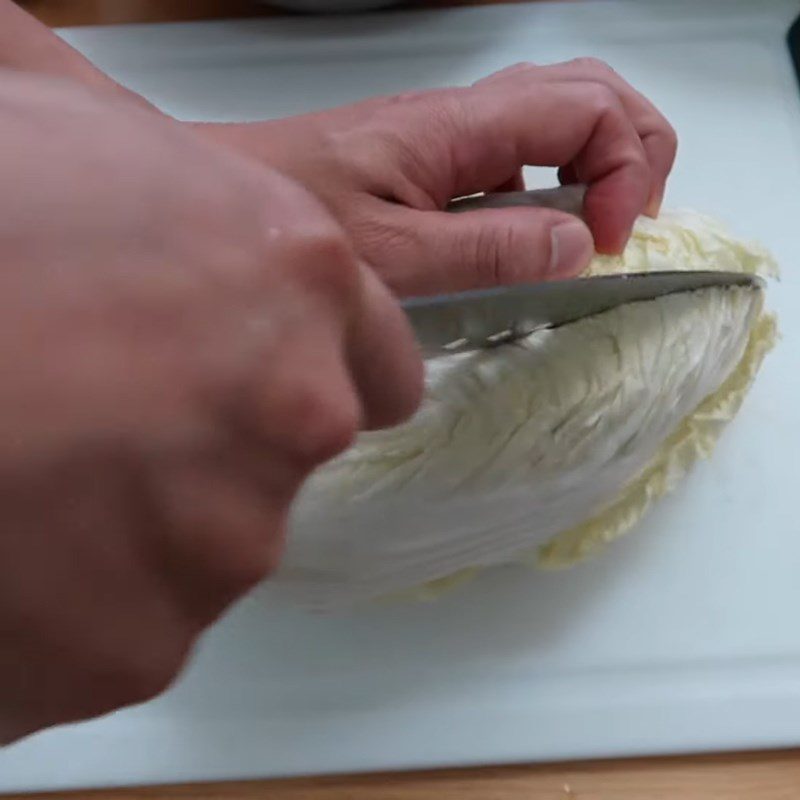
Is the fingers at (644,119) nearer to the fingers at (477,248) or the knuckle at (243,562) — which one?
the fingers at (477,248)

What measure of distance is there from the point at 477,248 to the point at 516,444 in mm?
166

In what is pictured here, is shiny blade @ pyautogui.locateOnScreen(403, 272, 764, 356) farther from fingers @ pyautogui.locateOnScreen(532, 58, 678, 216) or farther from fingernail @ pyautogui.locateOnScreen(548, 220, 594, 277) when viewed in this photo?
fingers @ pyautogui.locateOnScreen(532, 58, 678, 216)

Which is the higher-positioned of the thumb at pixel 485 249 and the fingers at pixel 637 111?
the fingers at pixel 637 111

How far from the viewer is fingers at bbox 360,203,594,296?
2.69 ft

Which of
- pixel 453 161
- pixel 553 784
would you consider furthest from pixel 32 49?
pixel 553 784

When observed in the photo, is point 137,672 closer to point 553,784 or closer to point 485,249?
point 485,249

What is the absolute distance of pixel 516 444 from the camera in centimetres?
84

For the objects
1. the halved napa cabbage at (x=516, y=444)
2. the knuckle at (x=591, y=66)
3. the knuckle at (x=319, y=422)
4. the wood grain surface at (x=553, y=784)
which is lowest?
the wood grain surface at (x=553, y=784)

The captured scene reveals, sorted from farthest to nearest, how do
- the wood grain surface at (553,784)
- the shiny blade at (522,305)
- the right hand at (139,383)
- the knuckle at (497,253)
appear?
the wood grain surface at (553,784) → the knuckle at (497,253) → the shiny blade at (522,305) → the right hand at (139,383)

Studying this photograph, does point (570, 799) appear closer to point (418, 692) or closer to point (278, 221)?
point (418, 692)

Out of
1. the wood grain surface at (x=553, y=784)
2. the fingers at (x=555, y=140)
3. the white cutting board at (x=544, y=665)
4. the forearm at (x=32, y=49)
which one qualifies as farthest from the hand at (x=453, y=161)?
the wood grain surface at (x=553, y=784)

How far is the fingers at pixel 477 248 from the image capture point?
82 cm

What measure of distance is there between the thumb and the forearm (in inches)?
11.7

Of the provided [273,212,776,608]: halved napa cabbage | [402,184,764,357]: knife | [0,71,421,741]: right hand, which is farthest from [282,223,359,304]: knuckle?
[273,212,776,608]: halved napa cabbage
